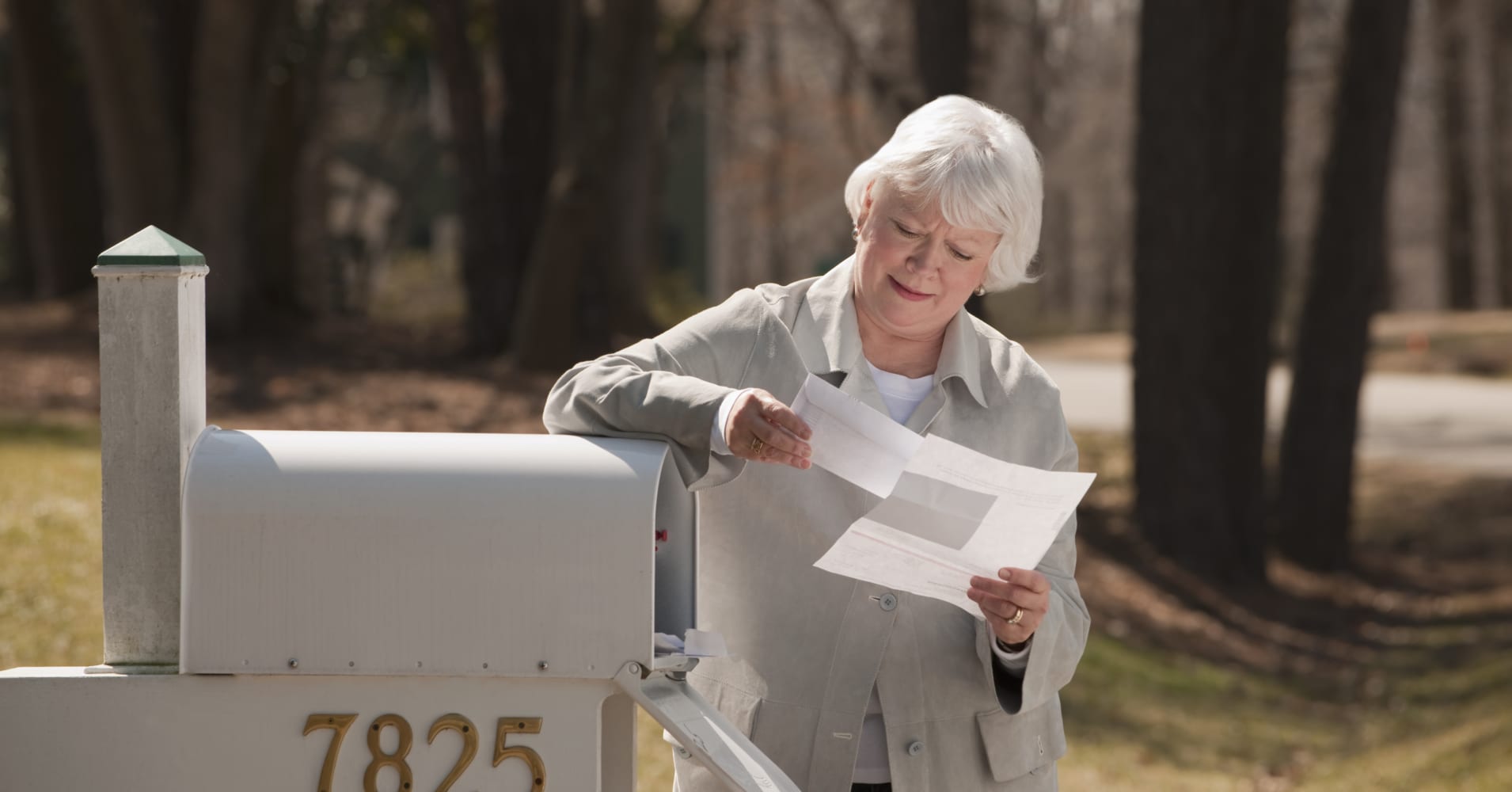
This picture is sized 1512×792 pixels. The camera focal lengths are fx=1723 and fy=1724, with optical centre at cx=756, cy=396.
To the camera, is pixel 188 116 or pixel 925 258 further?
pixel 188 116

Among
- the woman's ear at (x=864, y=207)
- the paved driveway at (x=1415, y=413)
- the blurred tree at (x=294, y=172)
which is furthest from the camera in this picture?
the paved driveway at (x=1415, y=413)

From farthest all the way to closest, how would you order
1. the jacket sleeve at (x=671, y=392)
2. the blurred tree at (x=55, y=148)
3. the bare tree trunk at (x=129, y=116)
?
the blurred tree at (x=55, y=148), the bare tree trunk at (x=129, y=116), the jacket sleeve at (x=671, y=392)

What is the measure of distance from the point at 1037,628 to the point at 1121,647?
25.3ft

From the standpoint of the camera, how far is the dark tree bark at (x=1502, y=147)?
3170cm

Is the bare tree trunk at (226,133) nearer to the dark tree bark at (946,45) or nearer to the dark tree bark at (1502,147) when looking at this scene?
the dark tree bark at (946,45)

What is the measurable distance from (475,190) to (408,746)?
1192 centimetres

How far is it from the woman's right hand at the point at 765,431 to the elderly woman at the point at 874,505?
20cm

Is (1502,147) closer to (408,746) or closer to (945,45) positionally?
(945,45)

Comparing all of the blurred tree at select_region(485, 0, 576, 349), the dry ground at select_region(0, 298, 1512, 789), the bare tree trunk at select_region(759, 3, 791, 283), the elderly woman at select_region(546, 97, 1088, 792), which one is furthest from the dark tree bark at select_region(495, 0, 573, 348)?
the bare tree trunk at select_region(759, 3, 791, 283)

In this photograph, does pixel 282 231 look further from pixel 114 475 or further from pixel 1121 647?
pixel 114 475

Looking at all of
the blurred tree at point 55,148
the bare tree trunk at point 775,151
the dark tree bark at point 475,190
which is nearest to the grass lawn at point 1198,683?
the dark tree bark at point 475,190

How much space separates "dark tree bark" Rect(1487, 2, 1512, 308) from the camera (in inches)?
1248

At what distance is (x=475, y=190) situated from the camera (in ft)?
46.0

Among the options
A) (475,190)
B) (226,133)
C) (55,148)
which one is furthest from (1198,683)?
(55,148)
